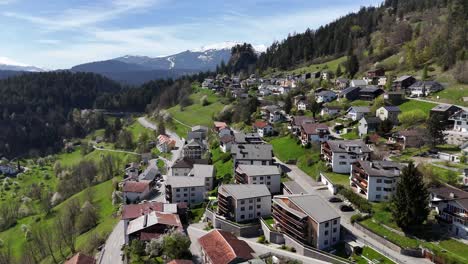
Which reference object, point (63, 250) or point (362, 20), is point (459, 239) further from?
point (362, 20)

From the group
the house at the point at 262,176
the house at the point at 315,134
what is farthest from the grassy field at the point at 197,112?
the house at the point at 262,176

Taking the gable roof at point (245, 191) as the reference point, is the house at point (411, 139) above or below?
above

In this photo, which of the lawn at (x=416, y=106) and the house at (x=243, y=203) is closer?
the house at (x=243, y=203)

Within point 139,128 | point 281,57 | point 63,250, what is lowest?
point 63,250

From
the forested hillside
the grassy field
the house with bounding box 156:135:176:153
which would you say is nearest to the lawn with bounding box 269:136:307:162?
the house with bounding box 156:135:176:153

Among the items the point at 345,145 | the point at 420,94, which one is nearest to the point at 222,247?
the point at 345,145

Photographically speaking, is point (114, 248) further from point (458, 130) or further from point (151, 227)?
point (458, 130)

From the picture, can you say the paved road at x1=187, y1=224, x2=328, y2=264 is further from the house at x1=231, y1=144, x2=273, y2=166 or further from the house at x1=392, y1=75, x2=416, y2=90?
the house at x1=392, y1=75, x2=416, y2=90

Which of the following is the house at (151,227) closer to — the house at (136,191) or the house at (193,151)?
the house at (136,191)
